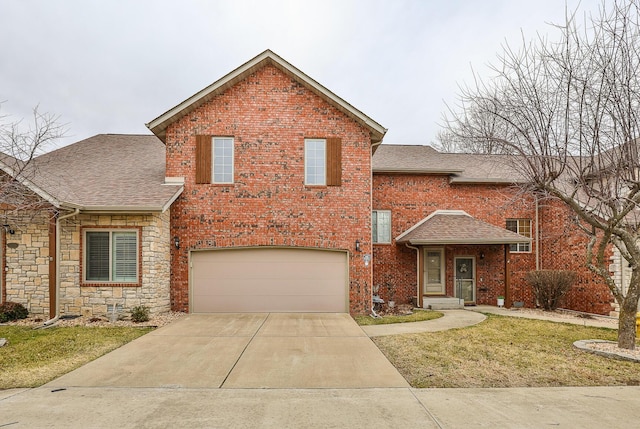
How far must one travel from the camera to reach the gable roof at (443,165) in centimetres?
1526

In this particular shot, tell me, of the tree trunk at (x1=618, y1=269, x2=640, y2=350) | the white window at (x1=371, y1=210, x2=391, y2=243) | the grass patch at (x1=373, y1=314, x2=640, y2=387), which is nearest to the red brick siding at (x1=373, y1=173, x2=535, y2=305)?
the white window at (x1=371, y1=210, x2=391, y2=243)

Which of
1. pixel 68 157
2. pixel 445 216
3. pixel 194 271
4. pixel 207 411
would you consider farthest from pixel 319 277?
pixel 68 157

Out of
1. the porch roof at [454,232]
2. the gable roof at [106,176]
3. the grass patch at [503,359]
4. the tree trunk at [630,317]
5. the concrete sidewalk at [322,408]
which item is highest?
the gable roof at [106,176]

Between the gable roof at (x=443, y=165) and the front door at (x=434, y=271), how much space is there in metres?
2.91

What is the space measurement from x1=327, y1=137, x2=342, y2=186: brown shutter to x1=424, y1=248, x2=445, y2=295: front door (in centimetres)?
487

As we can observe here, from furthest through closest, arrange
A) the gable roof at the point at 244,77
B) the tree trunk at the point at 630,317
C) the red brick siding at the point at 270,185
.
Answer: the red brick siding at the point at 270,185 → the gable roof at the point at 244,77 → the tree trunk at the point at 630,317

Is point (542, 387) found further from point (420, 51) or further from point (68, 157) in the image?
point (68, 157)

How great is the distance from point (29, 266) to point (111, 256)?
2.18 m

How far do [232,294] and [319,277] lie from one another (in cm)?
275

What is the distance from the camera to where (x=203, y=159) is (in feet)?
40.6

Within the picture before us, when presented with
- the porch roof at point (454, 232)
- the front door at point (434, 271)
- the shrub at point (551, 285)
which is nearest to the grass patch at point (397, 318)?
the front door at point (434, 271)

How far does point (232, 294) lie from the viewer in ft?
Answer: 40.8

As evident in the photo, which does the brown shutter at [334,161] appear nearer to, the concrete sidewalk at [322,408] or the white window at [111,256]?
→ the white window at [111,256]

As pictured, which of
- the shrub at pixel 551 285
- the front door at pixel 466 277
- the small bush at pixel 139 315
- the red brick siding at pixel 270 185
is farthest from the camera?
the front door at pixel 466 277
